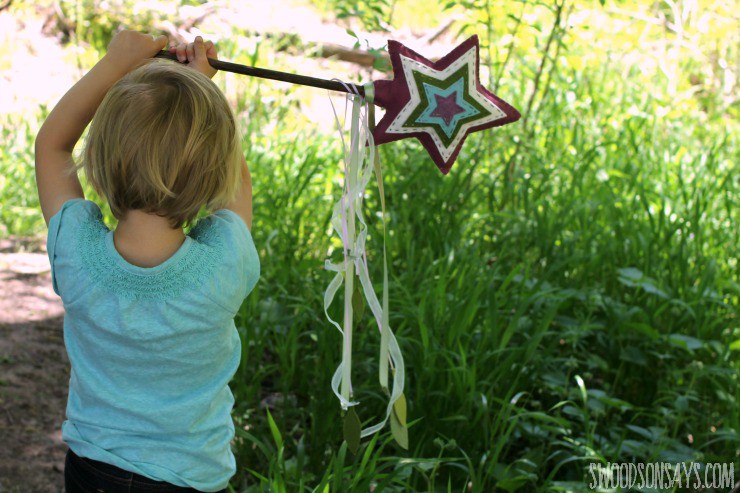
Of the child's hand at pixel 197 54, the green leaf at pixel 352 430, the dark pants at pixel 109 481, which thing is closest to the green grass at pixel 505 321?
the green leaf at pixel 352 430

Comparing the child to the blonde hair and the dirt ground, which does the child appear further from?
the dirt ground

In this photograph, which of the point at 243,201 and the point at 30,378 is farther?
the point at 30,378

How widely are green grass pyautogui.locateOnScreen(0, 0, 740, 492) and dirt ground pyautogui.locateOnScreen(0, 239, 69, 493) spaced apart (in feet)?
1.64

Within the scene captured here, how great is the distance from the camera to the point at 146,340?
1.31m

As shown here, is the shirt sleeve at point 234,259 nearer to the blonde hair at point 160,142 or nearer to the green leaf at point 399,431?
the blonde hair at point 160,142

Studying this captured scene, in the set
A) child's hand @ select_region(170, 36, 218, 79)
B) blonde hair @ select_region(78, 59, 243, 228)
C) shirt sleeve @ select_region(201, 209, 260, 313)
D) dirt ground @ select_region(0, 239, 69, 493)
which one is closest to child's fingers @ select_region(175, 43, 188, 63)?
child's hand @ select_region(170, 36, 218, 79)

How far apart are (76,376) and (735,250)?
8.18 ft

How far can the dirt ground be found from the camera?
2.20 metres

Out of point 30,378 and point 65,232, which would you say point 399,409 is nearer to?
point 65,232

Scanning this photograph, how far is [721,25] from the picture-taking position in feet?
18.4

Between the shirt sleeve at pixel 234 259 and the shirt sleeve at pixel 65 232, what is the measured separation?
8.0 inches

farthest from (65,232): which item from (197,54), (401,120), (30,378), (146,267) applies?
(30,378)

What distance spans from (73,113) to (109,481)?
60cm

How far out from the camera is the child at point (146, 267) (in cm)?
128
